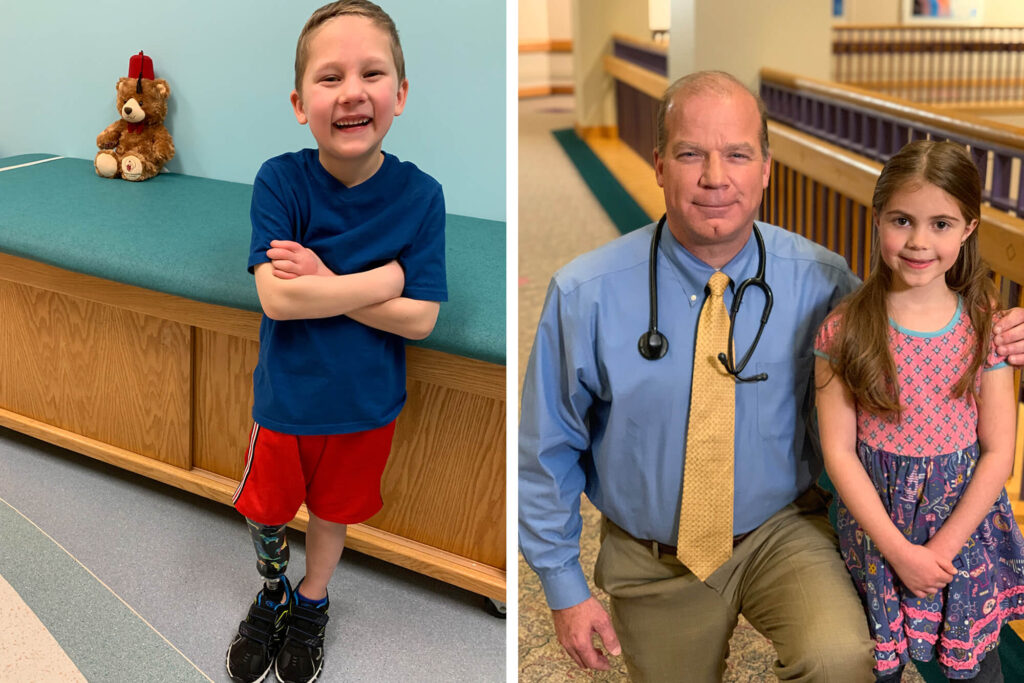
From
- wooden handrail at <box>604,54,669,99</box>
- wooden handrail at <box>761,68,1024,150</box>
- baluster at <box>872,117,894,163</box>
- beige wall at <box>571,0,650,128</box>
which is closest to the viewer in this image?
wooden handrail at <box>761,68,1024,150</box>

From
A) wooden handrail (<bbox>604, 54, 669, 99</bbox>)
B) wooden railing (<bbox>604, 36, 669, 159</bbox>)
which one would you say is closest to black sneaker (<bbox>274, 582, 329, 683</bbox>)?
wooden handrail (<bbox>604, 54, 669, 99</bbox>)

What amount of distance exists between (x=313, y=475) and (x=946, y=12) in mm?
10335

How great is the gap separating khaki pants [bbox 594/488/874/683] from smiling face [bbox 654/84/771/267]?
1.60 feet

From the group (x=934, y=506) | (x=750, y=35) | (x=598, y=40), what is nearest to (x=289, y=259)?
(x=934, y=506)

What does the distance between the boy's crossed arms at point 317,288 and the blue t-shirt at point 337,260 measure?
0.08ft

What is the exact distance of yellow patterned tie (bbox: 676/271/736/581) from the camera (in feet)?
4.46

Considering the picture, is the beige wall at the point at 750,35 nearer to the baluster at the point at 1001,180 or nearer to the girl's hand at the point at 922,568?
the baluster at the point at 1001,180

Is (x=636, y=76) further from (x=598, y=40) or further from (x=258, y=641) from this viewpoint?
(x=258, y=641)

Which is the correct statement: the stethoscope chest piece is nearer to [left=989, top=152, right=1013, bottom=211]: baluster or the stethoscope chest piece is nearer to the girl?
the girl

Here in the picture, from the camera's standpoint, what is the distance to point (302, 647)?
1.65m

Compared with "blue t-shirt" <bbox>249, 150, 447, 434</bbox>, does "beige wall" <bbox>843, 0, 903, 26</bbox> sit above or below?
above

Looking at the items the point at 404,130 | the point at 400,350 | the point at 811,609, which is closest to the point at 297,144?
the point at 404,130

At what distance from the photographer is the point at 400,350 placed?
1.57 metres

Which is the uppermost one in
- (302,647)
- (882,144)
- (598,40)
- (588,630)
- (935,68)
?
(598,40)
